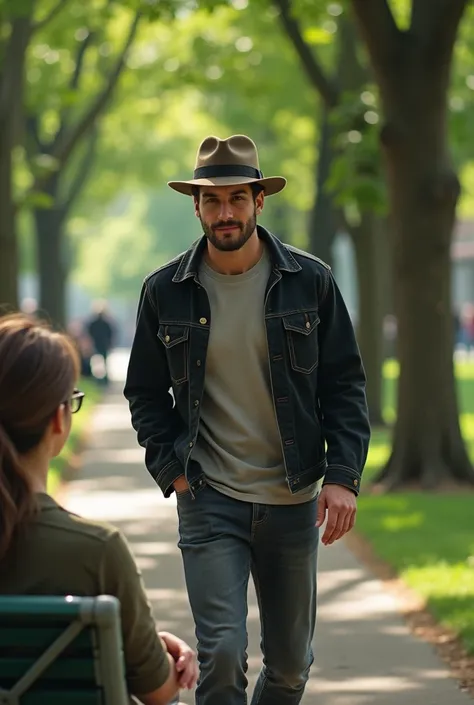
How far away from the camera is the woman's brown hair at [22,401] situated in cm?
337

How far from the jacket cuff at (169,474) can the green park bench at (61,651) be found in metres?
1.91

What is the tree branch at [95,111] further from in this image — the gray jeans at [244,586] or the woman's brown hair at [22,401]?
the woman's brown hair at [22,401]

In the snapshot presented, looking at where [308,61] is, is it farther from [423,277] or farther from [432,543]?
[432,543]

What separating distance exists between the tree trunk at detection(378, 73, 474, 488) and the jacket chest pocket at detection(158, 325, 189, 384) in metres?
10.1

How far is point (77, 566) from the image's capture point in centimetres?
342

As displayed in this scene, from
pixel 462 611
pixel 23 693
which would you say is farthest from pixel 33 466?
pixel 462 611

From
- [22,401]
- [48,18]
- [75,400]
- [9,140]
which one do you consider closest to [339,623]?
[75,400]

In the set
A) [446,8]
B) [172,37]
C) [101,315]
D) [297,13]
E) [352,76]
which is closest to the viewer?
[446,8]

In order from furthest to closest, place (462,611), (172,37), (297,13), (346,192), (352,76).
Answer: (172,37) < (352,76) < (297,13) < (346,192) < (462,611)

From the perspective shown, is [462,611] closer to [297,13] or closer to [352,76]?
[297,13]

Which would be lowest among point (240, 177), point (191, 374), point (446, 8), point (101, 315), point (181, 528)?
point (101, 315)

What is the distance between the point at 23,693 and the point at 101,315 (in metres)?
38.4

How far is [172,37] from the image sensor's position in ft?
117

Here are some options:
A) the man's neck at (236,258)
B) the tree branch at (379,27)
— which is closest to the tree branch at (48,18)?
the tree branch at (379,27)
